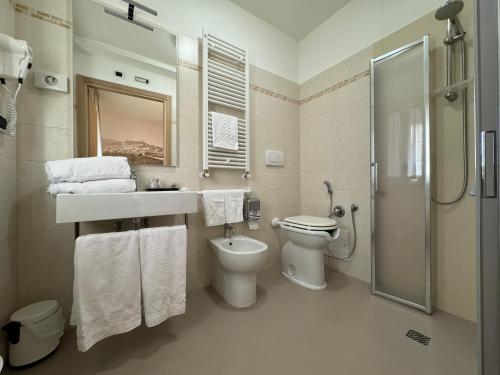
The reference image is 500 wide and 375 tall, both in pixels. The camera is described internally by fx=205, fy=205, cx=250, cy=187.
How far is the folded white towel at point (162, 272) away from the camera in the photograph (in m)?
1.12

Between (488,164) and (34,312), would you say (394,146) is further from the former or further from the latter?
(34,312)

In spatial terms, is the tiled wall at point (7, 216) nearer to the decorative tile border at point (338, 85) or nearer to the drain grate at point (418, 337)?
the drain grate at point (418, 337)

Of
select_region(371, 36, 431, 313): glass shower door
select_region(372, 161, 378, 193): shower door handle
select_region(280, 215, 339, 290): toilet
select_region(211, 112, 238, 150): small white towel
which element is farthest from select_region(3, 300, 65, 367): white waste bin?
select_region(372, 161, 378, 193): shower door handle

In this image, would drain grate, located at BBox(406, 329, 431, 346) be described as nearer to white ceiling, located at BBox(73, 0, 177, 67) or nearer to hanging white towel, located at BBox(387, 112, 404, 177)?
hanging white towel, located at BBox(387, 112, 404, 177)

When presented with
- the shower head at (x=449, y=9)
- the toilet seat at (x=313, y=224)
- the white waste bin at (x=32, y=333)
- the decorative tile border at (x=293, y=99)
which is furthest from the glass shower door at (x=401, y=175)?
the white waste bin at (x=32, y=333)

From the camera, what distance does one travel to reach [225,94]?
1.86 meters

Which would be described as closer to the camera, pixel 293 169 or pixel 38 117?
pixel 38 117

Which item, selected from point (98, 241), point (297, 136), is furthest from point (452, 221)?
point (98, 241)

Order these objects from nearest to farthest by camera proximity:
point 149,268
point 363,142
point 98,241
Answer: point 98,241 < point 149,268 < point 363,142

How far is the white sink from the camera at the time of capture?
94 cm

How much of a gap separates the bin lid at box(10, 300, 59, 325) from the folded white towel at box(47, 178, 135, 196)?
2.06ft

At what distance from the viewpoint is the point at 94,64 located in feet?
4.49

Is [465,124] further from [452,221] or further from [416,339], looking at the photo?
[416,339]

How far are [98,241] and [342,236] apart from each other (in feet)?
6.38
